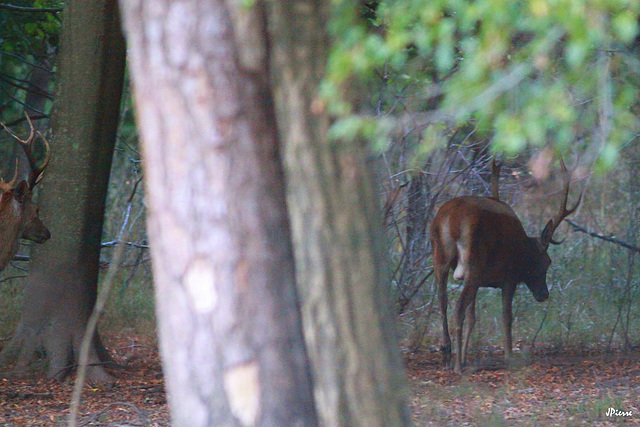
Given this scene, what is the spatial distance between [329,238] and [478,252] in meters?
5.04

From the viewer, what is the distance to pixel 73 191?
713 cm

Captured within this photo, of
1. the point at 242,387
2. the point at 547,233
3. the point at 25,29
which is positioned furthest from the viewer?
the point at 25,29

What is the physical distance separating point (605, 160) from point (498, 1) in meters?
0.64

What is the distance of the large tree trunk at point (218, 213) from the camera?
2932mm

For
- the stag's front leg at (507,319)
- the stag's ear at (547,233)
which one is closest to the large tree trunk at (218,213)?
the stag's front leg at (507,319)

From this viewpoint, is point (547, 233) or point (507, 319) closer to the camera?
point (507, 319)

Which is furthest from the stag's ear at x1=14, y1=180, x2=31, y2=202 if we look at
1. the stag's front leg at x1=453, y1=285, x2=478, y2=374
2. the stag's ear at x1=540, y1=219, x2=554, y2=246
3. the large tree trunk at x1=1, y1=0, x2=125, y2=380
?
the stag's ear at x1=540, y1=219, x2=554, y2=246

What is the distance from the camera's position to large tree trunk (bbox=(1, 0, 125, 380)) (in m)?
6.99

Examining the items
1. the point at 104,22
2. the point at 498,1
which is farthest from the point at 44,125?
the point at 498,1

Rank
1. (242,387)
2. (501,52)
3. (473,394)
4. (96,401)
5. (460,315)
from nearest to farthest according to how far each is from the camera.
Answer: (501,52), (242,387), (96,401), (473,394), (460,315)

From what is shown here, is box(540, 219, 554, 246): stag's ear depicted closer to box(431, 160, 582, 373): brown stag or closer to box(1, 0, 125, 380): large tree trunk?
box(431, 160, 582, 373): brown stag

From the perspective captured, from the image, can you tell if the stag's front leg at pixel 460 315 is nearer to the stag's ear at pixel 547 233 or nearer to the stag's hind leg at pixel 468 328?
the stag's hind leg at pixel 468 328

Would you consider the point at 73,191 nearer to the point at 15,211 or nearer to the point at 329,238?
the point at 15,211

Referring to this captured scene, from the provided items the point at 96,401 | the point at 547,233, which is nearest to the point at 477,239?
the point at 547,233
